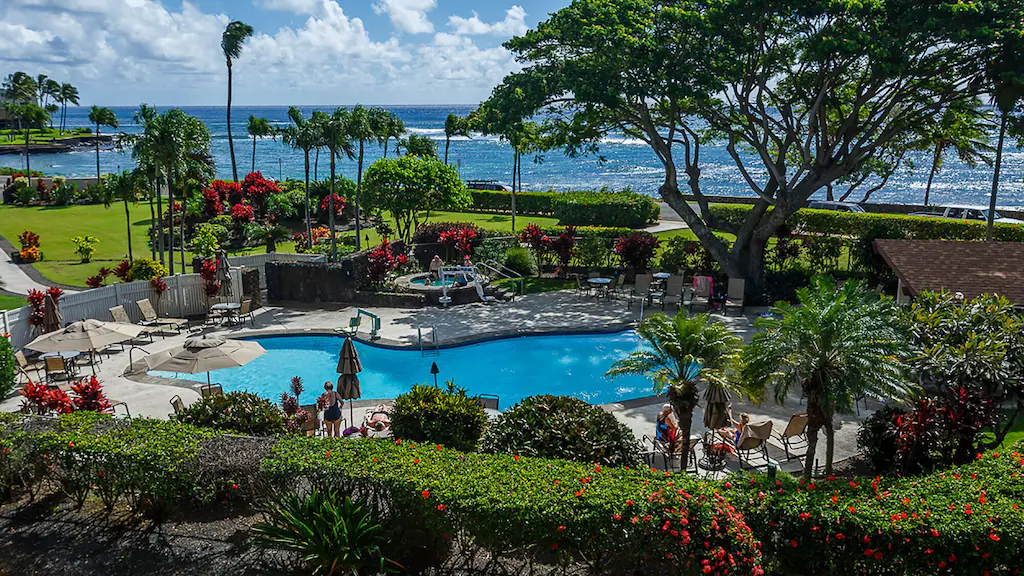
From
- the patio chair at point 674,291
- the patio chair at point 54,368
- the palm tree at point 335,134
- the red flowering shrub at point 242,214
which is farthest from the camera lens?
the red flowering shrub at point 242,214

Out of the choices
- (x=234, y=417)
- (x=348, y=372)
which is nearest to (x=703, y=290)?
(x=348, y=372)

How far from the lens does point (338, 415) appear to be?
42.3ft

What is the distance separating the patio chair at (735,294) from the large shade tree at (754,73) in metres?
1.73

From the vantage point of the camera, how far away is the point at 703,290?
22.8 metres

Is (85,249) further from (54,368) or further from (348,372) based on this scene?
(348,372)

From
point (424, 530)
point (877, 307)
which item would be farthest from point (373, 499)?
point (877, 307)

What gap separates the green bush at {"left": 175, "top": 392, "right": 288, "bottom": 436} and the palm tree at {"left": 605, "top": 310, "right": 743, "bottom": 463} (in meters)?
5.67

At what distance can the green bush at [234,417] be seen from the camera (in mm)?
11602

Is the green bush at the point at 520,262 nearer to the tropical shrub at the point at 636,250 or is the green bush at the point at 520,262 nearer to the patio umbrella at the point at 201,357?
the tropical shrub at the point at 636,250

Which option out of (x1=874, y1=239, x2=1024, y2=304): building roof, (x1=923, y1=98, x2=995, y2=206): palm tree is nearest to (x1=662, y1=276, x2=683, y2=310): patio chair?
(x1=874, y1=239, x2=1024, y2=304): building roof

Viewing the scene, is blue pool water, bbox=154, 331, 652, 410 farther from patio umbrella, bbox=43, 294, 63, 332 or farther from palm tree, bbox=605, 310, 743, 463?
palm tree, bbox=605, 310, 743, 463

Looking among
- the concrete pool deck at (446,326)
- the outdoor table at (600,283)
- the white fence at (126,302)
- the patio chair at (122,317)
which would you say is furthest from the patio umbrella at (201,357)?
the outdoor table at (600,283)

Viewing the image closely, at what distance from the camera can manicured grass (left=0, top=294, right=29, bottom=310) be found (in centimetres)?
2172

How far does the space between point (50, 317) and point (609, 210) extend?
25.6 meters
